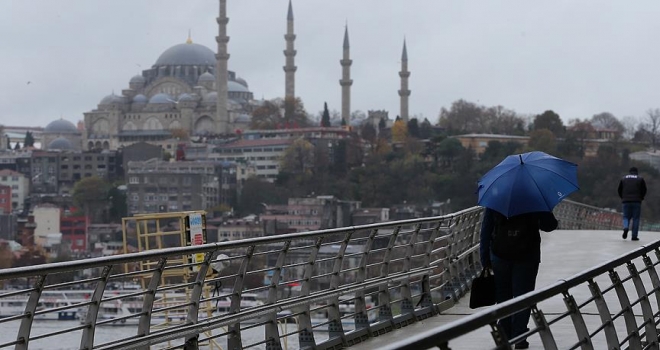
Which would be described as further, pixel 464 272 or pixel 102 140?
pixel 102 140

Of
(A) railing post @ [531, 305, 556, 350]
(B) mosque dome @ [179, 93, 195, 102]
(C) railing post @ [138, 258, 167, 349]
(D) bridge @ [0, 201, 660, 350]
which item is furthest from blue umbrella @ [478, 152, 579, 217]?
(B) mosque dome @ [179, 93, 195, 102]

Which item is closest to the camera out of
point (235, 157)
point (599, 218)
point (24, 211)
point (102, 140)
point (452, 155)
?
point (599, 218)

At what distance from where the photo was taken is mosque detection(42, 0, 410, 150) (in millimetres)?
166625

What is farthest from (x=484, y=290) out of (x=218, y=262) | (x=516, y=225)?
(x=218, y=262)

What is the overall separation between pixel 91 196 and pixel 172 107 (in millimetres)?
35386

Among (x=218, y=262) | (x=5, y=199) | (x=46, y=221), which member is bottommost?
(x=46, y=221)

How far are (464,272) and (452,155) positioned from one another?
372 ft

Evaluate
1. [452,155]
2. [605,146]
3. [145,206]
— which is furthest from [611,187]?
[145,206]

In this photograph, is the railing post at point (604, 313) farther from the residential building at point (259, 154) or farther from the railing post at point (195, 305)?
the residential building at point (259, 154)

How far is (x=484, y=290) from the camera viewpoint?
779 centimetres

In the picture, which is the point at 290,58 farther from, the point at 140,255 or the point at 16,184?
the point at 140,255

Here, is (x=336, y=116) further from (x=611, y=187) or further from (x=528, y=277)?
(x=528, y=277)

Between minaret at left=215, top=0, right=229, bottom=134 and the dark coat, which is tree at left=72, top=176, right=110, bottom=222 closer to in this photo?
minaret at left=215, top=0, right=229, bottom=134

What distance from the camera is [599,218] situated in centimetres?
3089
